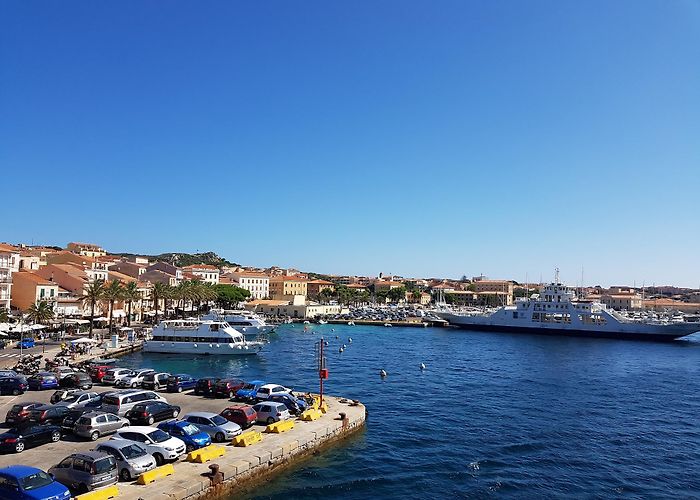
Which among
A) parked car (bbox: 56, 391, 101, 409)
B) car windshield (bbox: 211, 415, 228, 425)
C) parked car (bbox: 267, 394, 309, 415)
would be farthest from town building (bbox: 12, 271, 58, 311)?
car windshield (bbox: 211, 415, 228, 425)

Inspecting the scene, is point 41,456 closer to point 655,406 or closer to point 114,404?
point 114,404

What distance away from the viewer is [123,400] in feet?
97.3

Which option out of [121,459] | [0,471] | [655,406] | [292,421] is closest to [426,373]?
[655,406]

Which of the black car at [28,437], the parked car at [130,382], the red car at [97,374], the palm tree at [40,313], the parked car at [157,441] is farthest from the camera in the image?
the palm tree at [40,313]

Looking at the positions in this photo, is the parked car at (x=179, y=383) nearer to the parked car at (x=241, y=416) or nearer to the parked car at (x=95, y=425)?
the parked car at (x=241, y=416)

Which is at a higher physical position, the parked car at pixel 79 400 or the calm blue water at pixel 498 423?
the parked car at pixel 79 400

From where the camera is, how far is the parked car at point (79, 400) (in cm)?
2975

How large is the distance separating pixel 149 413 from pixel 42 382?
13.8 metres

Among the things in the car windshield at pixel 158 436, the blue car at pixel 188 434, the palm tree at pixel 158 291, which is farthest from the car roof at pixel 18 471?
the palm tree at pixel 158 291

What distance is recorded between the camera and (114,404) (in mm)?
29391

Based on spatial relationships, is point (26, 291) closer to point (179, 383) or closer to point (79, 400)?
point (179, 383)

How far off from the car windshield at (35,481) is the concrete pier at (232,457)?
7.86 feet

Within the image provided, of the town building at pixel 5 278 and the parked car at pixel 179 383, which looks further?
the town building at pixel 5 278

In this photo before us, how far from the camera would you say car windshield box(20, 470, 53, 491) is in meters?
16.9
